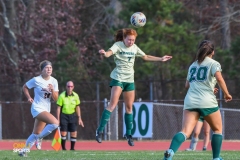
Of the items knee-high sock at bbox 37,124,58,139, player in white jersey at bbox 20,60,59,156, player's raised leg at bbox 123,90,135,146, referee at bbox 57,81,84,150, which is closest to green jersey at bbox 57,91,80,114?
referee at bbox 57,81,84,150

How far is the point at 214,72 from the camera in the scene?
31.6 feet

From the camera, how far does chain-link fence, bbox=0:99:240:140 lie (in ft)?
79.3

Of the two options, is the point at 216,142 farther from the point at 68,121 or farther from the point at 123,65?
the point at 68,121

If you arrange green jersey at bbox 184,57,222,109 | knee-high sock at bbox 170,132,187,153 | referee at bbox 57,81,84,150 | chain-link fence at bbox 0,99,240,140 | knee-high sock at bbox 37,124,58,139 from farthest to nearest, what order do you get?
chain-link fence at bbox 0,99,240,140 → referee at bbox 57,81,84,150 → knee-high sock at bbox 37,124,58,139 → green jersey at bbox 184,57,222,109 → knee-high sock at bbox 170,132,187,153

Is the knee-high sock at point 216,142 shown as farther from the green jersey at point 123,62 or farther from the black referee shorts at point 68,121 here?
the black referee shorts at point 68,121

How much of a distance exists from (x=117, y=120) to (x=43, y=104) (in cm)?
1109

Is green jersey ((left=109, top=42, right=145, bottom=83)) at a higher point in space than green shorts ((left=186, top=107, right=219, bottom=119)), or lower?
higher

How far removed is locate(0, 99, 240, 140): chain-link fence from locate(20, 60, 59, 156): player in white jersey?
9.56 meters

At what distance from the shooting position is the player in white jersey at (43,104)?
1366cm

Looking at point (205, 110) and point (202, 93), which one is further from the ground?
point (202, 93)

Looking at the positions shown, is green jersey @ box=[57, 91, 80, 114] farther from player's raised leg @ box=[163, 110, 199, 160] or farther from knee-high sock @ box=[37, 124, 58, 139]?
player's raised leg @ box=[163, 110, 199, 160]

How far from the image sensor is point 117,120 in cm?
2488

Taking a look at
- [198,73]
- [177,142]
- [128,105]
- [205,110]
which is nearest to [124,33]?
[128,105]

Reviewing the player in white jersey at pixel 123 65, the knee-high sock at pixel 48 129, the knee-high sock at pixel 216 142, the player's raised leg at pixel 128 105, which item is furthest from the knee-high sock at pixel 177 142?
the knee-high sock at pixel 48 129
